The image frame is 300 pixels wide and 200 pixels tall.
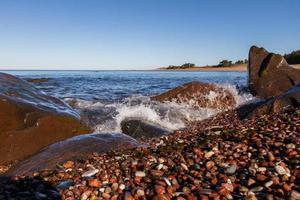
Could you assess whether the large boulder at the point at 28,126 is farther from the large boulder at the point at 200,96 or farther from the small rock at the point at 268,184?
the large boulder at the point at 200,96

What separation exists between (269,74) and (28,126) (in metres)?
9.54

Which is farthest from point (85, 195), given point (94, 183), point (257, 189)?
point (257, 189)

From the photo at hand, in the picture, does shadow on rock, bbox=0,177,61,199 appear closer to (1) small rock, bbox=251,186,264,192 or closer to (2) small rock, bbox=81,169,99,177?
(2) small rock, bbox=81,169,99,177

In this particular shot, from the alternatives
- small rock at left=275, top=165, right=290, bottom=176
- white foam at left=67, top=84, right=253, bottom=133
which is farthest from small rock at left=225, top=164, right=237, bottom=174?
white foam at left=67, top=84, right=253, bottom=133

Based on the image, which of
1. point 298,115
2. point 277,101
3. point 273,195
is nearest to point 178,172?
point 273,195

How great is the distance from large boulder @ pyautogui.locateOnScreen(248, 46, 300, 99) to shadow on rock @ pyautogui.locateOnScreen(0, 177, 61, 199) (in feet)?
32.5

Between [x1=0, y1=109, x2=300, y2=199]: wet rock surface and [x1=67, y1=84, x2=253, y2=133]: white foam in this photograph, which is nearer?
[x1=0, y1=109, x2=300, y2=199]: wet rock surface

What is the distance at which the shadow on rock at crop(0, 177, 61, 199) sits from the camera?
403cm

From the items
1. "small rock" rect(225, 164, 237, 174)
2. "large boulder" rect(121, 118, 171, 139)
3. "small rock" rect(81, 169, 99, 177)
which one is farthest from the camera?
"large boulder" rect(121, 118, 171, 139)

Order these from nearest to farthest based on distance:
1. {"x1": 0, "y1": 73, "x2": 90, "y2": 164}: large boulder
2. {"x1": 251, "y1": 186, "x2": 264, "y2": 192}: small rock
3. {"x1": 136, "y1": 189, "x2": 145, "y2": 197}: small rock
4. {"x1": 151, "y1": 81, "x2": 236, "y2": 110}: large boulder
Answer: {"x1": 251, "y1": 186, "x2": 264, "y2": 192}: small rock
{"x1": 136, "y1": 189, "x2": 145, "y2": 197}: small rock
{"x1": 0, "y1": 73, "x2": 90, "y2": 164}: large boulder
{"x1": 151, "y1": 81, "x2": 236, "y2": 110}: large boulder

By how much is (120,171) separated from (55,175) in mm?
874

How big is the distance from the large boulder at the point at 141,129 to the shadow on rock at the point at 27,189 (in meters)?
4.10

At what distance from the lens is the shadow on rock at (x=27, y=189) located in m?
4.03

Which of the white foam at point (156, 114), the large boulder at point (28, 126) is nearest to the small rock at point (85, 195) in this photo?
the large boulder at point (28, 126)
